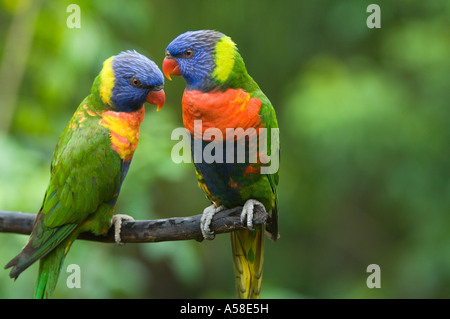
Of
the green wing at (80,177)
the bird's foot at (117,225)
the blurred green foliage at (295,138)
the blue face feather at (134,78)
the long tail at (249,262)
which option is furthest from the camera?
the blurred green foliage at (295,138)

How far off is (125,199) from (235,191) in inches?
44.9

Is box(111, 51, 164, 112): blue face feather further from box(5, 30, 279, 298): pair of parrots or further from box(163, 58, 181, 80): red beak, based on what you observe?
box(163, 58, 181, 80): red beak

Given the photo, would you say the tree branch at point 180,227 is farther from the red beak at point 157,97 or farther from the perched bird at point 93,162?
the red beak at point 157,97

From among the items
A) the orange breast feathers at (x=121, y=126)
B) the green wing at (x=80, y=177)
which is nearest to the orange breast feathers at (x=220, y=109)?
the orange breast feathers at (x=121, y=126)

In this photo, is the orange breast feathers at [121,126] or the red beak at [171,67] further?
the orange breast feathers at [121,126]

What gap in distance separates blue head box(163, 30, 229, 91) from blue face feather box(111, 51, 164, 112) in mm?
119

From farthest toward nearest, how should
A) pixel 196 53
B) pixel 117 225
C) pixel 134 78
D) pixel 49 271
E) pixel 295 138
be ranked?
pixel 295 138 → pixel 117 225 → pixel 49 271 → pixel 134 78 → pixel 196 53

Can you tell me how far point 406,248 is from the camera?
4.54m

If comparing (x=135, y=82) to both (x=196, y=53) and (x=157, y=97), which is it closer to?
(x=157, y=97)

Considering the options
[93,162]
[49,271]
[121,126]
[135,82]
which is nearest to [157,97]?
[135,82]

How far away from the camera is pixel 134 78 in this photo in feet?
5.64

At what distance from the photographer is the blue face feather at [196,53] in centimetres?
158

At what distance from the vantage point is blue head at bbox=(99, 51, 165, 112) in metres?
1.70

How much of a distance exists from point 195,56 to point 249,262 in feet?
2.93
